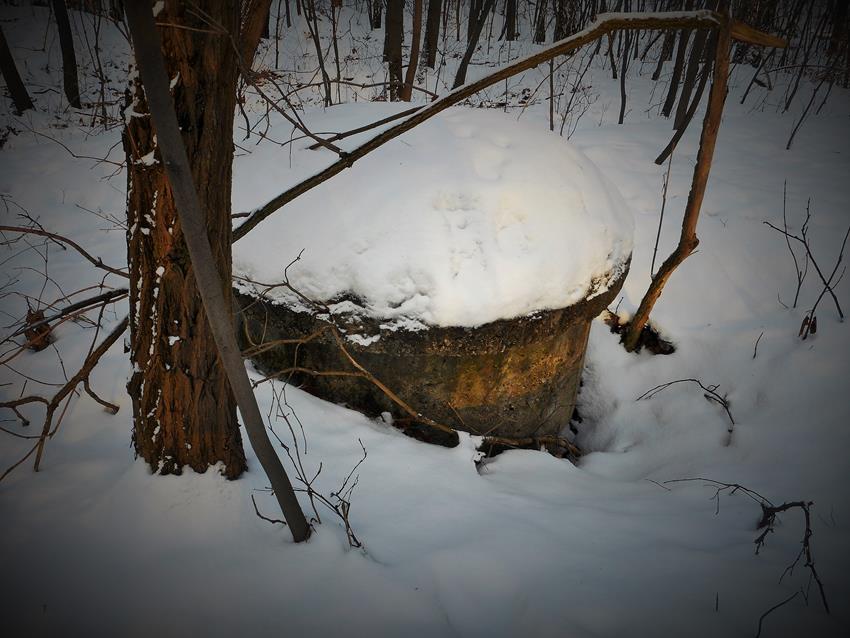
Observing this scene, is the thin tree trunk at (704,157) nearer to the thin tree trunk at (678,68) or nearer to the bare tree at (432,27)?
the thin tree trunk at (678,68)

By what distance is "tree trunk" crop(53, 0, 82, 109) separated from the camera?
7.59 metres

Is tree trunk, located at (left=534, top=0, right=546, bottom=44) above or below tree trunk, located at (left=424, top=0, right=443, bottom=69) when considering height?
above

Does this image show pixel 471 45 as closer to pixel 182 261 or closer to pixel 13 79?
pixel 182 261

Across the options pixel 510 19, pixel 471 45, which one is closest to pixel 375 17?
pixel 510 19

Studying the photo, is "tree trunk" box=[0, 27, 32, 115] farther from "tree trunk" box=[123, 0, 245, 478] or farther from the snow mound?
"tree trunk" box=[123, 0, 245, 478]

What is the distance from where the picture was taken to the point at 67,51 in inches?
306

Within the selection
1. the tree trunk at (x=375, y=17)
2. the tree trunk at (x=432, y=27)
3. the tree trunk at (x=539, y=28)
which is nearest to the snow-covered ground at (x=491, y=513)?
the tree trunk at (x=432, y=27)

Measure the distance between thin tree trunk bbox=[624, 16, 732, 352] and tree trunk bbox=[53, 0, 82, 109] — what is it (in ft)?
32.4

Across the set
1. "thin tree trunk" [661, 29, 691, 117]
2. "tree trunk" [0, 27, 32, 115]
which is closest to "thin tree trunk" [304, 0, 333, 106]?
"thin tree trunk" [661, 29, 691, 117]

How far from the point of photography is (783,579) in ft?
5.32

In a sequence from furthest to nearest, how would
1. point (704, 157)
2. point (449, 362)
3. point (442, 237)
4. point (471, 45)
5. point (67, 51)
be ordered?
1. point (67, 51)
2. point (471, 45)
3. point (704, 157)
4. point (449, 362)
5. point (442, 237)

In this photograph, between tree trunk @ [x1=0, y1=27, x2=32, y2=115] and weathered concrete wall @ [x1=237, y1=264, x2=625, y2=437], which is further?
tree trunk @ [x1=0, y1=27, x2=32, y2=115]

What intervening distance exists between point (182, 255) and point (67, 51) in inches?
387

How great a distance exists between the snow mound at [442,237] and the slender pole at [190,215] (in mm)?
Result: 843
